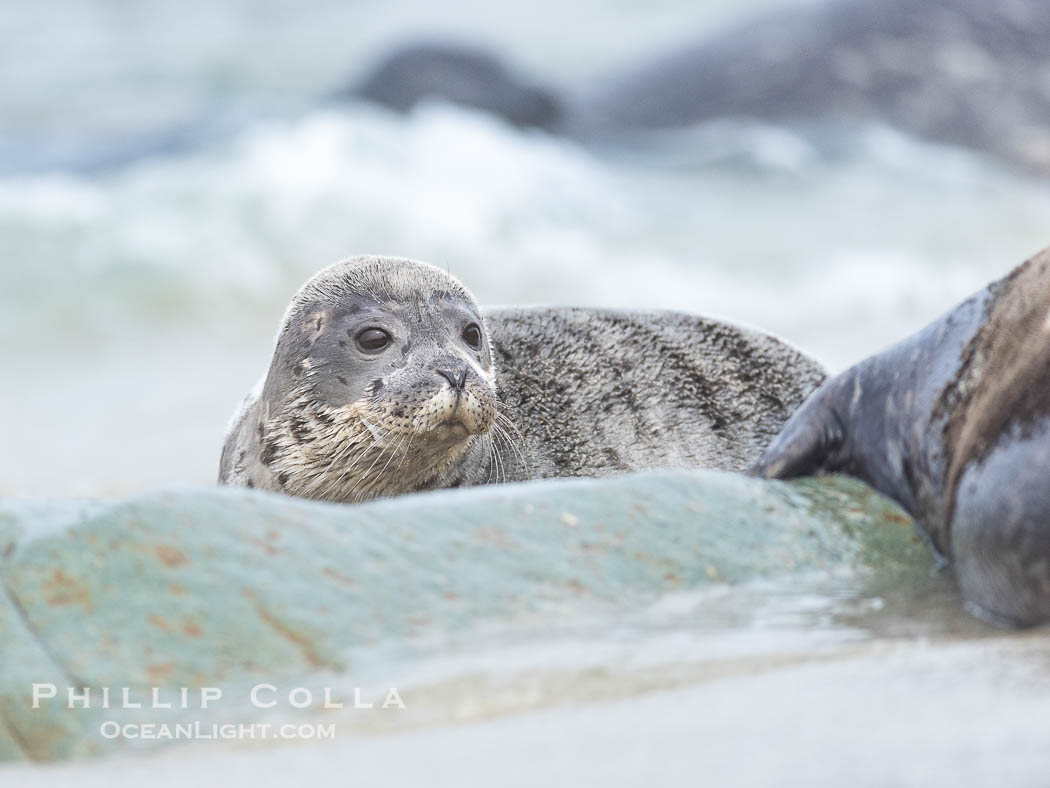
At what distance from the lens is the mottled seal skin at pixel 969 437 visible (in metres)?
2.55

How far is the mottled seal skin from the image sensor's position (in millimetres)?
2555

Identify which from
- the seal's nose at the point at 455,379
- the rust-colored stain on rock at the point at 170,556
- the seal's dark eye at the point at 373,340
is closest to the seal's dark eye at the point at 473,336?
the seal's dark eye at the point at 373,340

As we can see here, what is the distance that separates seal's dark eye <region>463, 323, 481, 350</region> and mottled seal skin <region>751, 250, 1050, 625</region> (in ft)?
5.78

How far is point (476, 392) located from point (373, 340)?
472 mm

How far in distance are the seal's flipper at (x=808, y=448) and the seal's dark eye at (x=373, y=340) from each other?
1753mm

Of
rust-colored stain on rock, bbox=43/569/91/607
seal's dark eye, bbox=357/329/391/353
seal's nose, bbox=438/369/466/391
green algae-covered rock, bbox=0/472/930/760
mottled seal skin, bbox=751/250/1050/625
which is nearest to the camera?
green algae-covered rock, bbox=0/472/930/760

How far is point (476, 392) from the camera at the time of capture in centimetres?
466

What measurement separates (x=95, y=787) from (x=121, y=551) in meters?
0.59

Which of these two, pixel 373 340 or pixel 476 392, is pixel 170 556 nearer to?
pixel 476 392

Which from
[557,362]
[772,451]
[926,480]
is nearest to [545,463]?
[557,362]

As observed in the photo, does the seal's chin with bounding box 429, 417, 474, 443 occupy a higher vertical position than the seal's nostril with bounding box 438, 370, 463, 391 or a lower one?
lower

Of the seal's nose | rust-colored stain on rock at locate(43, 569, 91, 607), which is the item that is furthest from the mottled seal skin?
rust-colored stain on rock at locate(43, 569, 91, 607)

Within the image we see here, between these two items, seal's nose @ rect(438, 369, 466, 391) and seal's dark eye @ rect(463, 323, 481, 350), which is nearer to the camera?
seal's nose @ rect(438, 369, 466, 391)

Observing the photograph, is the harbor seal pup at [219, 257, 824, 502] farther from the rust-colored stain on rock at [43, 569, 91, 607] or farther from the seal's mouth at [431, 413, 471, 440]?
the rust-colored stain on rock at [43, 569, 91, 607]
